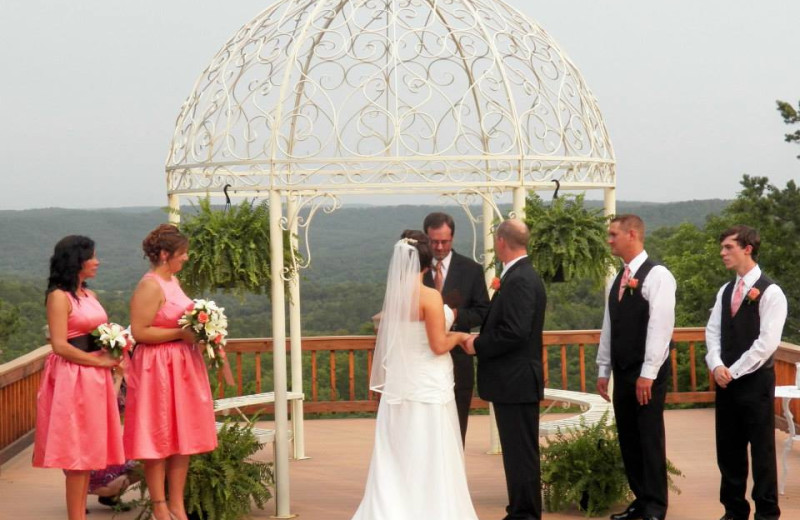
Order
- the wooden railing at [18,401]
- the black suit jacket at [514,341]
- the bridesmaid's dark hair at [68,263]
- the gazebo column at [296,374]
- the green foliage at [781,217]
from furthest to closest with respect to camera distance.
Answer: the green foliage at [781,217], the wooden railing at [18,401], the gazebo column at [296,374], the black suit jacket at [514,341], the bridesmaid's dark hair at [68,263]

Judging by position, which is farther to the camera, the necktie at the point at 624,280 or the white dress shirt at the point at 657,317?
the necktie at the point at 624,280

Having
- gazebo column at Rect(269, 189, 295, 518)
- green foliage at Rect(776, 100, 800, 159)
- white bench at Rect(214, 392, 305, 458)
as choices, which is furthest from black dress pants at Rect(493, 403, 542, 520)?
green foliage at Rect(776, 100, 800, 159)

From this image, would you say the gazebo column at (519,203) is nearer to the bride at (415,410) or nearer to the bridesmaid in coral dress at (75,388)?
the bride at (415,410)

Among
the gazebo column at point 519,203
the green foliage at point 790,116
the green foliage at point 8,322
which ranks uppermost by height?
the green foliage at point 790,116

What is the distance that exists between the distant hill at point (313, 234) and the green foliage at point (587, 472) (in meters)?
16.2

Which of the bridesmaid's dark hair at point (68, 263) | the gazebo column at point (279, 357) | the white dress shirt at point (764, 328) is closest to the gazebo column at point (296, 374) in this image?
the gazebo column at point (279, 357)

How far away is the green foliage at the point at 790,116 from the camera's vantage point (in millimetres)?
18672

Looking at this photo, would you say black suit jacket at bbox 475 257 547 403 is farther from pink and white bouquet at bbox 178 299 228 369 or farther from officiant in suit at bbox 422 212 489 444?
pink and white bouquet at bbox 178 299 228 369

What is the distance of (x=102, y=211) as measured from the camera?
31.6 metres

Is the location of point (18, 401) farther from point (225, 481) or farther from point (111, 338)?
point (111, 338)

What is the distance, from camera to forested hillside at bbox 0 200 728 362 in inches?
766

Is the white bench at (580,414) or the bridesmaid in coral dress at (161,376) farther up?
the bridesmaid in coral dress at (161,376)

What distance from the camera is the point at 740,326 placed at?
5.59 metres

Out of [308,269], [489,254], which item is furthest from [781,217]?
[489,254]
